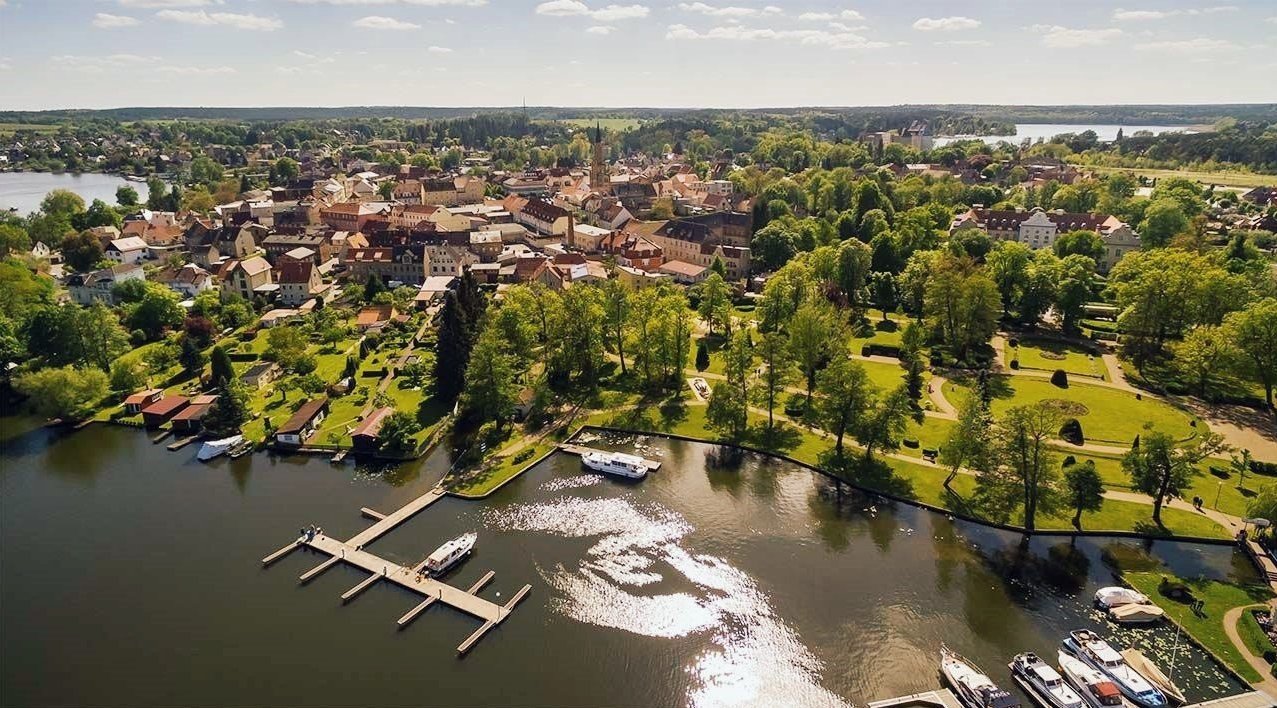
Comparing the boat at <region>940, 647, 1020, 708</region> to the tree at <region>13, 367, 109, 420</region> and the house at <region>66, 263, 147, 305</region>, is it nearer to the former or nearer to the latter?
the tree at <region>13, 367, 109, 420</region>

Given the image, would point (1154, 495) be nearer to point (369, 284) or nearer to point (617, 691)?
point (617, 691)

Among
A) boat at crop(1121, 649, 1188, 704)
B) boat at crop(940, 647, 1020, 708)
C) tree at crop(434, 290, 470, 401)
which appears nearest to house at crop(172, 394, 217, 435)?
tree at crop(434, 290, 470, 401)

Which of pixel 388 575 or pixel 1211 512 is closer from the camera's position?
pixel 388 575

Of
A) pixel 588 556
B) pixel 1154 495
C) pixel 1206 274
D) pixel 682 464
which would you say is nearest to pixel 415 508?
pixel 588 556

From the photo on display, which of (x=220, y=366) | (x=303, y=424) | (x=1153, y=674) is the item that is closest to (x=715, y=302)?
(x=303, y=424)

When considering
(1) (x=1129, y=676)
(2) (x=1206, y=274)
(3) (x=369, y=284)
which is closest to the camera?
(1) (x=1129, y=676)

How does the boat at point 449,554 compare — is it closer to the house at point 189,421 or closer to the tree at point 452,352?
the tree at point 452,352

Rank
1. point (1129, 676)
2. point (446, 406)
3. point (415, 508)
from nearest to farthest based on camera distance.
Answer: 1. point (1129, 676)
2. point (415, 508)
3. point (446, 406)

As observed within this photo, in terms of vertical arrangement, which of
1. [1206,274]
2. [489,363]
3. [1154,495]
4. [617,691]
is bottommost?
[617,691]
